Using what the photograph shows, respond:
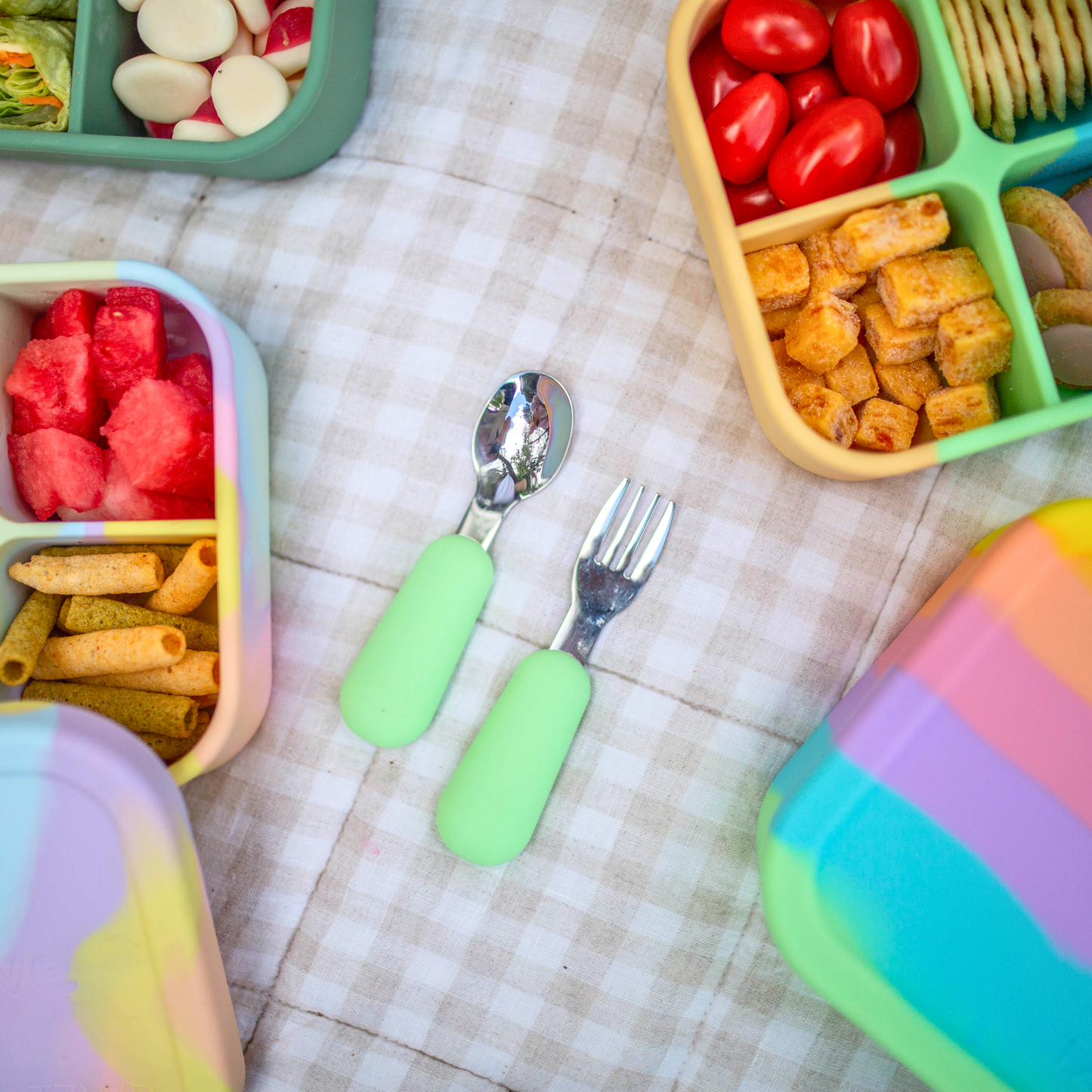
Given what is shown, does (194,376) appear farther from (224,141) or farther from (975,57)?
(975,57)

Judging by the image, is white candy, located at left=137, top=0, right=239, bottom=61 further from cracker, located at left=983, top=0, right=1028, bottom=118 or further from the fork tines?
cracker, located at left=983, top=0, right=1028, bottom=118

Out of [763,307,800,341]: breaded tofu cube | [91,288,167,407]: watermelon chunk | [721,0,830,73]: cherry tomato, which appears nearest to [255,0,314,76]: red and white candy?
[91,288,167,407]: watermelon chunk

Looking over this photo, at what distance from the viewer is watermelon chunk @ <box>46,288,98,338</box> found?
26.3 inches

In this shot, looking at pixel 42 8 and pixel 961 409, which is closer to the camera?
pixel 961 409

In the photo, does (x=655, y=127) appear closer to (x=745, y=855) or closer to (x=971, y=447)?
(x=971, y=447)

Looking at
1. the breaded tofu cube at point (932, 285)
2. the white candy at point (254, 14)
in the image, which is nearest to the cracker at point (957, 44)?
the breaded tofu cube at point (932, 285)

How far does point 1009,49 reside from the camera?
0.66 m

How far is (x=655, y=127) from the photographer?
2.59 feet

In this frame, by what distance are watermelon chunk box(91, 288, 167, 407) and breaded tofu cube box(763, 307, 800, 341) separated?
20.6 inches

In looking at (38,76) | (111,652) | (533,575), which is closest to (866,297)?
(533,575)

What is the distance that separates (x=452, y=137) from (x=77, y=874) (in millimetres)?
720

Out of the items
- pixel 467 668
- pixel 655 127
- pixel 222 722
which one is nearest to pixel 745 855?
pixel 467 668

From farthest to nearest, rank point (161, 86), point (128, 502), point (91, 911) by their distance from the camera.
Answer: point (161, 86), point (128, 502), point (91, 911)

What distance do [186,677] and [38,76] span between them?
674mm
